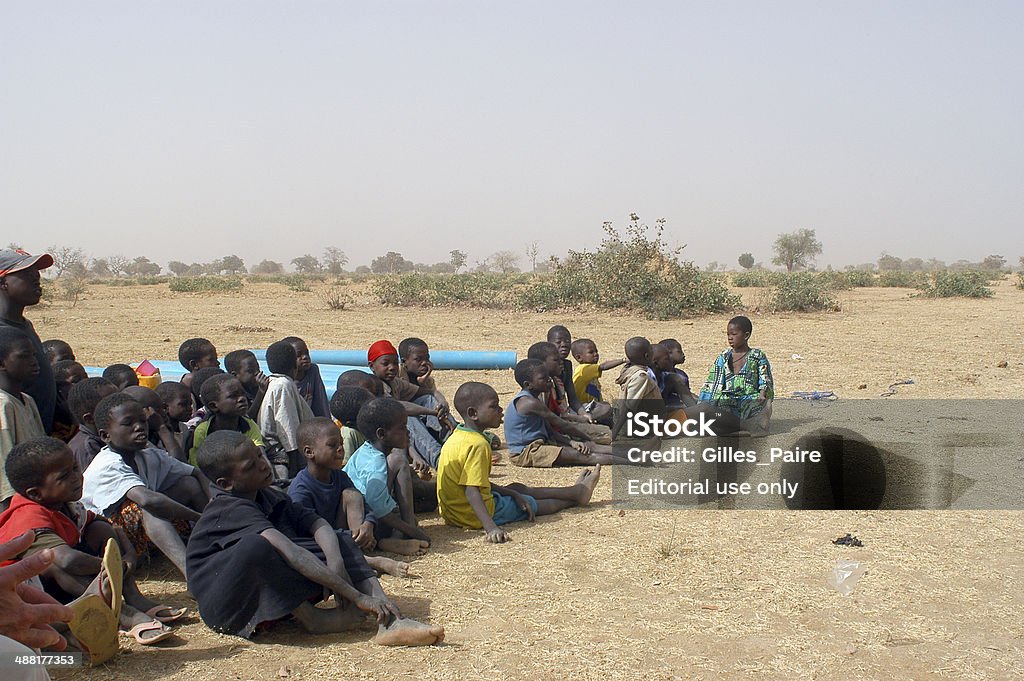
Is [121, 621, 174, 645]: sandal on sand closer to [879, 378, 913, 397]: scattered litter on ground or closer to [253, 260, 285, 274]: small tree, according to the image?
[879, 378, 913, 397]: scattered litter on ground

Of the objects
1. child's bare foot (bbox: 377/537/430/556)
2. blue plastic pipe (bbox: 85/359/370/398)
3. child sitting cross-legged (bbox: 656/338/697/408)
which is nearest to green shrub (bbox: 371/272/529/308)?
blue plastic pipe (bbox: 85/359/370/398)

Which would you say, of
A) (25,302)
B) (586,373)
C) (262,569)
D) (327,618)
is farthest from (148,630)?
(586,373)

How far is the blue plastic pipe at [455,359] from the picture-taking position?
37.7ft

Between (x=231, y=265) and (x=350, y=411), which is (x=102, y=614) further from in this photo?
(x=231, y=265)

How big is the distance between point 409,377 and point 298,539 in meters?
3.15

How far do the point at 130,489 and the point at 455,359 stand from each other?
25.3 feet

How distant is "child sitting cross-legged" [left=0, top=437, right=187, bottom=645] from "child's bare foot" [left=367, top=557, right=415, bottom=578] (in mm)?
1067

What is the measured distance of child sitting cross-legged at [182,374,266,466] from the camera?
4922mm

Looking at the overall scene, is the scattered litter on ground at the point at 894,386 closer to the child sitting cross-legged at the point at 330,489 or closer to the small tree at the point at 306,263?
the child sitting cross-legged at the point at 330,489

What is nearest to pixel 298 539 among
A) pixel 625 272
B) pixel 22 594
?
pixel 22 594

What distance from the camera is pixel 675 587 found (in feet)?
13.5

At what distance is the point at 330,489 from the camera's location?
4250 millimetres

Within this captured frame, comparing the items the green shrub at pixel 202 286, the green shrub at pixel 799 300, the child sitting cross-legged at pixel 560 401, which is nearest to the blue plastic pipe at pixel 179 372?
the child sitting cross-legged at pixel 560 401

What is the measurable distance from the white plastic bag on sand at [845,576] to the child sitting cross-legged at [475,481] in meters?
1.68
